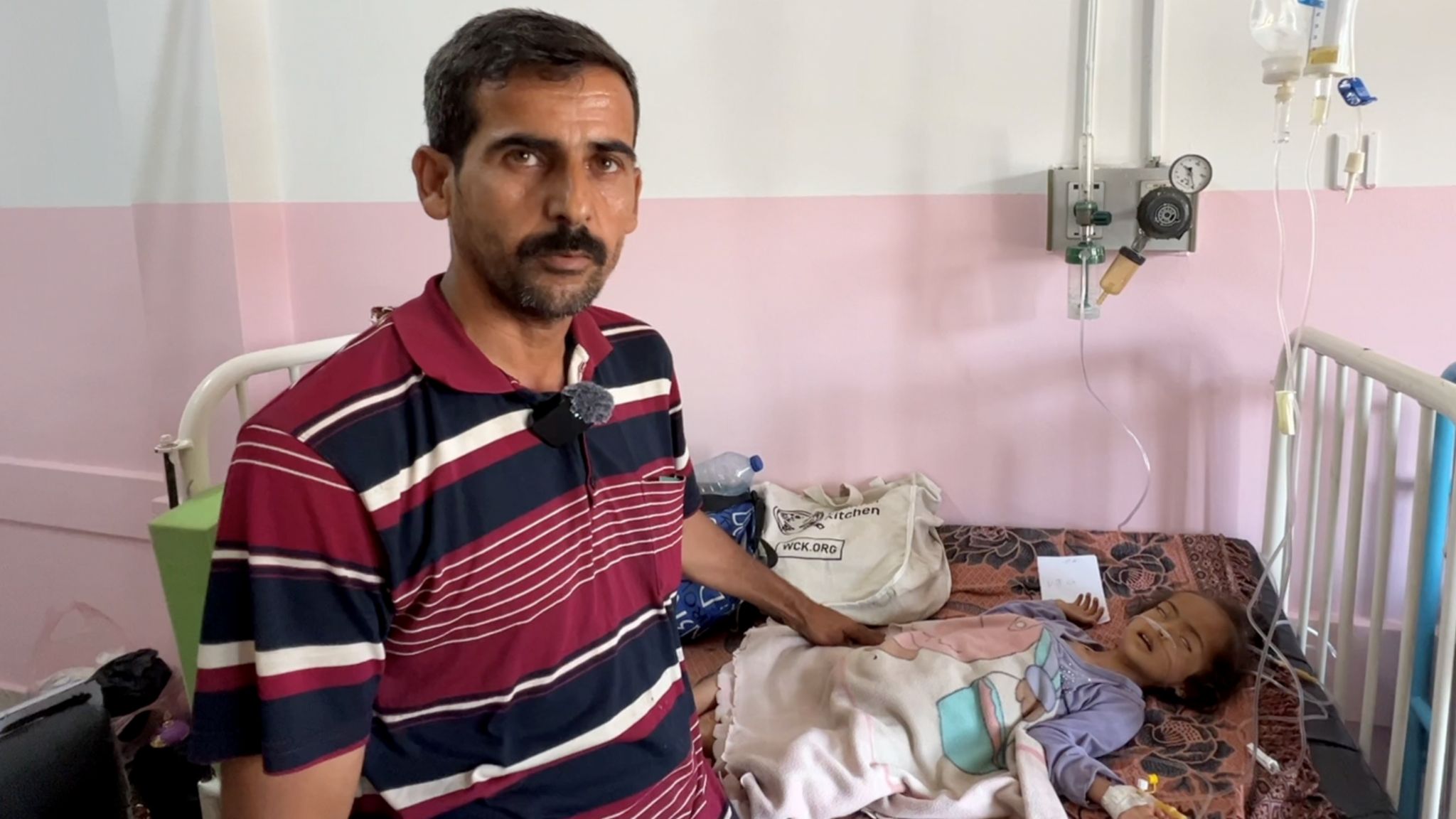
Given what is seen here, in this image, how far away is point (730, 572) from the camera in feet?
4.89

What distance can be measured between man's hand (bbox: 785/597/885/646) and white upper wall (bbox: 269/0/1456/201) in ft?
2.93

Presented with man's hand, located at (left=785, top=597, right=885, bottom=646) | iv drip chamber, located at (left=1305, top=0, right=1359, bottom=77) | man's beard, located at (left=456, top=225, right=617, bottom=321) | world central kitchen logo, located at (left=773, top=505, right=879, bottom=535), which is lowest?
man's hand, located at (left=785, top=597, right=885, bottom=646)

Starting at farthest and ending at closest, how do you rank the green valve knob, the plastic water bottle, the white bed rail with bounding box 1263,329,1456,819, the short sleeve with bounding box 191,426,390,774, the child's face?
the plastic water bottle, the green valve knob, the child's face, the white bed rail with bounding box 1263,329,1456,819, the short sleeve with bounding box 191,426,390,774

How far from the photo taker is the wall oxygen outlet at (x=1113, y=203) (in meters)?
1.92

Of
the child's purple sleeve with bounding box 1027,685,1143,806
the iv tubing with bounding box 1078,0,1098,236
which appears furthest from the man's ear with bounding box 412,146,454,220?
the iv tubing with bounding box 1078,0,1098,236

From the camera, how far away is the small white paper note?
1938mm

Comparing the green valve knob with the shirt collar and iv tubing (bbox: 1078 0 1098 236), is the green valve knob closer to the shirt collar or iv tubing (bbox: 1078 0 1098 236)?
iv tubing (bbox: 1078 0 1098 236)

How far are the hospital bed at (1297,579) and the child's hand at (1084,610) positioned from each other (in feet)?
0.12

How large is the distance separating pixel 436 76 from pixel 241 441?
0.41 meters

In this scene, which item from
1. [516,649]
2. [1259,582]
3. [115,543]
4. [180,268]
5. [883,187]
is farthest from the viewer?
[115,543]

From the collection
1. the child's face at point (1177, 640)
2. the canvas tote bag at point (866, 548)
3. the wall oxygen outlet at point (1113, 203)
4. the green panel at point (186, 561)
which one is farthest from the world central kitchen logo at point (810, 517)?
the green panel at point (186, 561)

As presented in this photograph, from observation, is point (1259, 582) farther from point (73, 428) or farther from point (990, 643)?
point (73, 428)

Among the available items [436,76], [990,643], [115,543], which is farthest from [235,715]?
[115,543]

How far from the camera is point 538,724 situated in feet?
3.36
